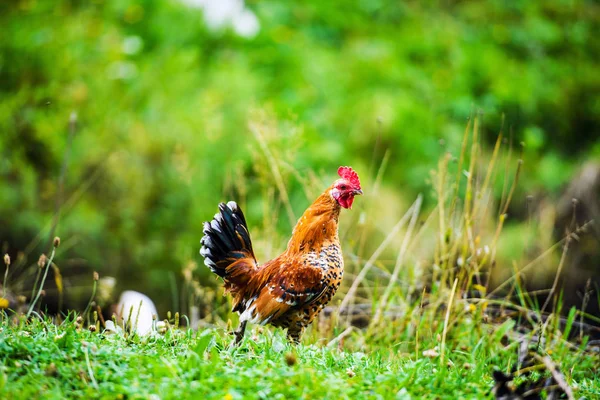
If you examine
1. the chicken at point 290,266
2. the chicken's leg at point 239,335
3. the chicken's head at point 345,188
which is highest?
the chicken's head at point 345,188

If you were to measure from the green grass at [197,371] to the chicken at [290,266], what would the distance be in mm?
195

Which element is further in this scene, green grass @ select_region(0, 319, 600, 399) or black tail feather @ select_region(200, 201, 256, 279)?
black tail feather @ select_region(200, 201, 256, 279)

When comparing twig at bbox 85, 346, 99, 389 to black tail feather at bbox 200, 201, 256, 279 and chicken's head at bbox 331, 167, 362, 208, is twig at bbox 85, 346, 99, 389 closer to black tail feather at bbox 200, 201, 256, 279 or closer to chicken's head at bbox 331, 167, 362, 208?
black tail feather at bbox 200, 201, 256, 279

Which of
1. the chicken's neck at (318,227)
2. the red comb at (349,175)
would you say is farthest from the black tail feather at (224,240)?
the red comb at (349,175)

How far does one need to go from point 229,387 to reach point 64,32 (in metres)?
7.32

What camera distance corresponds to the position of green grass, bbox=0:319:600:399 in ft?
8.48

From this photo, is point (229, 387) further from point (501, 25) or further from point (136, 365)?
point (501, 25)

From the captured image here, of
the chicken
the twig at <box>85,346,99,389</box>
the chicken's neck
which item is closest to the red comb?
the chicken

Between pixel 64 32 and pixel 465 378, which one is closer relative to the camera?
pixel 465 378

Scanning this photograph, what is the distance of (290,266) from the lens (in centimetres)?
355

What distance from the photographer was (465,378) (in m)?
3.01

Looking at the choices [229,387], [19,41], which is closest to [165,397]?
[229,387]

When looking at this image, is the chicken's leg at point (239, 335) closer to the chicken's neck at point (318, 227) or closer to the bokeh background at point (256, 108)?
the chicken's neck at point (318, 227)

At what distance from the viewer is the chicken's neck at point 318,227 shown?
11.8 ft
